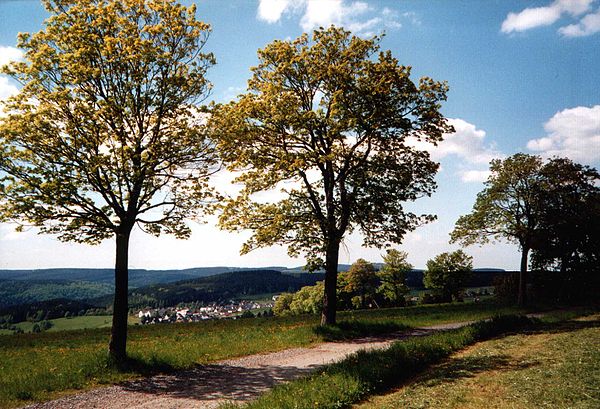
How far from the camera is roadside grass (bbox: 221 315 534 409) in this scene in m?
9.91

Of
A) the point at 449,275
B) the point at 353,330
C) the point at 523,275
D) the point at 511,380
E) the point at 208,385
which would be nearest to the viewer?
the point at 511,380

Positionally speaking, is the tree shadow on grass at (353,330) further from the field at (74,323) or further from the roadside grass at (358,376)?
the field at (74,323)

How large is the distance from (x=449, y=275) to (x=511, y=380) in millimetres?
68579

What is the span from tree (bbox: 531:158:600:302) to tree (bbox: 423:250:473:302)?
25.0 m

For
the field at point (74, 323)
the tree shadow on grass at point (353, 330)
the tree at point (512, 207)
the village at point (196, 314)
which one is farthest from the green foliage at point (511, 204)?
the field at point (74, 323)

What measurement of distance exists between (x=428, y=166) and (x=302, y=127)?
8.12 metres

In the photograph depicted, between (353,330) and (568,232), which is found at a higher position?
(568,232)

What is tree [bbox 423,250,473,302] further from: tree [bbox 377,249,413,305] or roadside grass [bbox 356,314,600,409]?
roadside grass [bbox 356,314,600,409]

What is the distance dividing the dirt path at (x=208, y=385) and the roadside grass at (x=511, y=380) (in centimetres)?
456

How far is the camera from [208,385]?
13.3 metres

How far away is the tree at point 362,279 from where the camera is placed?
249 feet

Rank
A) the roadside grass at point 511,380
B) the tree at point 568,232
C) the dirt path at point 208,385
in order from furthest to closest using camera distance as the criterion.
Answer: the tree at point 568,232 → the dirt path at point 208,385 → the roadside grass at point 511,380

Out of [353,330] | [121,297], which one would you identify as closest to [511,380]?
[353,330]

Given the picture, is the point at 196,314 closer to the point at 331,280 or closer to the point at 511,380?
the point at 331,280
